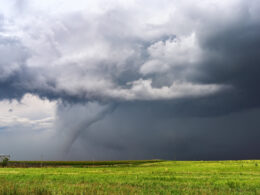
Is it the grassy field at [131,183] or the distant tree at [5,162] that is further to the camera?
the distant tree at [5,162]

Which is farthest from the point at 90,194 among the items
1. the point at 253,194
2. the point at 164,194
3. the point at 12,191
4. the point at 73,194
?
the point at 253,194

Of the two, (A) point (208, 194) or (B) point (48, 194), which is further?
(A) point (208, 194)

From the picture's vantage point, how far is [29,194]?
1345 cm

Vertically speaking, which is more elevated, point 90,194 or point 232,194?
point 90,194

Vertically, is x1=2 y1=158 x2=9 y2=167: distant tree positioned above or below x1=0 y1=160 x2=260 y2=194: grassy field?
below

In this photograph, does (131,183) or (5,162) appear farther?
(5,162)

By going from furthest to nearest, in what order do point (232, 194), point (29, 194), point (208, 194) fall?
point (232, 194)
point (208, 194)
point (29, 194)

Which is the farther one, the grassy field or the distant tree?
the distant tree

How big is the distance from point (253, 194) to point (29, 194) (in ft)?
53.5

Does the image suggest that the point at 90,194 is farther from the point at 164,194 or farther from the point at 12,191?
the point at 164,194

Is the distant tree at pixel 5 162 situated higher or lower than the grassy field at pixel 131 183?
lower

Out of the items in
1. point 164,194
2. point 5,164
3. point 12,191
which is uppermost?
point 12,191

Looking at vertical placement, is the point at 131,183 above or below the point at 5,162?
above

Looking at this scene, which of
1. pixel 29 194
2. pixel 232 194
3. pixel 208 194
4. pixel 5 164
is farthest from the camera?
pixel 5 164
